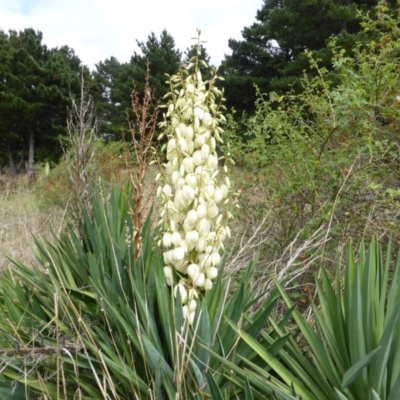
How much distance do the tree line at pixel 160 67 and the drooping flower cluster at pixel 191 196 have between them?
31.8 ft

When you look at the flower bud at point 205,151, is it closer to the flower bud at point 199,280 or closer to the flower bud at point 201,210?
the flower bud at point 201,210

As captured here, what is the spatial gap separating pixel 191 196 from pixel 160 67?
49.4 ft

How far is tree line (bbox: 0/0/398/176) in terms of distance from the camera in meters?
12.0

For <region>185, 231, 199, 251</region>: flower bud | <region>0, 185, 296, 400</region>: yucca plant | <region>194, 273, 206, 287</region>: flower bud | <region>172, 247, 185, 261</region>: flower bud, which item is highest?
<region>185, 231, 199, 251</region>: flower bud

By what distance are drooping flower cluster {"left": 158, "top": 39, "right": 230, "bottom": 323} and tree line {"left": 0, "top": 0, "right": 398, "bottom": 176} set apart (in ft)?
31.8

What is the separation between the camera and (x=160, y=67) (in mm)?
15492

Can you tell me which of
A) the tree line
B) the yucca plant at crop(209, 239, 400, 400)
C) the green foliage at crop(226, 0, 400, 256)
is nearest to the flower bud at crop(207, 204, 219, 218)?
the yucca plant at crop(209, 239, 400, 400)

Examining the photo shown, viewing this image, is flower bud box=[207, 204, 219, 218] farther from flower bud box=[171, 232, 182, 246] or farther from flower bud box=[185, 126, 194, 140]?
flower bud box=[185, 126, 194, 140]

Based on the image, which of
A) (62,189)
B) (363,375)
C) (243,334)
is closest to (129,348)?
(243,334)

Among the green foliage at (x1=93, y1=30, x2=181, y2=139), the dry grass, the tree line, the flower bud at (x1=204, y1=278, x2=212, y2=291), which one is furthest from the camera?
the green foliage at (x1=93, y1=30, x2=181, y2=139)

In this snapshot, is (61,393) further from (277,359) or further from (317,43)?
(317,43)

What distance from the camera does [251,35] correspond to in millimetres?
14750

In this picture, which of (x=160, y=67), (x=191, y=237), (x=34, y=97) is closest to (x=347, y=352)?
(x=191, y=237)

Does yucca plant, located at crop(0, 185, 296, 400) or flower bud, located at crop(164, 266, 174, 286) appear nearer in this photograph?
yucca plant, located at crop(0, 185, 296, 400)
